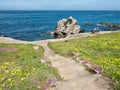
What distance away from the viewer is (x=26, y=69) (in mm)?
20906

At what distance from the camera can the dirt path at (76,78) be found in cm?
1638

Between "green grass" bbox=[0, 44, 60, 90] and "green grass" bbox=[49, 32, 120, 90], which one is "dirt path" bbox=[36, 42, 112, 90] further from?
"green grass" bbox=[0, 44, 60, 90]

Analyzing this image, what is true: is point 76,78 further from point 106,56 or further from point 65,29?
point 65,29

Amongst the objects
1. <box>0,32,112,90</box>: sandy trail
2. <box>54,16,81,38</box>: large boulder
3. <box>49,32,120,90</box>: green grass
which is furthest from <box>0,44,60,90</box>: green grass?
<box>54,16,81,38</box>: large boulder

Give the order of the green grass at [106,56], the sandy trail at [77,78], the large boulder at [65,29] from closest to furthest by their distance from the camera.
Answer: the sandy trail at [77,78] → the green grass at [106,56] → the large boulder at [65,29]

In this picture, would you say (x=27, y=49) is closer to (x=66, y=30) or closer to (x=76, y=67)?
(x=76, y=67)

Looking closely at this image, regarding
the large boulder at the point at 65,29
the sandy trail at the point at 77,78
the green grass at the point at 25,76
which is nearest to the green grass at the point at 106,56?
the sandy trail at the point at 77,78

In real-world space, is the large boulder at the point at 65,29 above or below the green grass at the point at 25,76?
below

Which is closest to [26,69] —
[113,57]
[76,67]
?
[76,67]

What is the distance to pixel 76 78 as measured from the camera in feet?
61.1

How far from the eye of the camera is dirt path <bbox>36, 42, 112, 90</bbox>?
645 inches

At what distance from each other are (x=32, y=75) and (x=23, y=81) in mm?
1349

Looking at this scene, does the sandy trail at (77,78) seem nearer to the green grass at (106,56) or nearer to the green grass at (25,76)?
the green grass at (106,56)

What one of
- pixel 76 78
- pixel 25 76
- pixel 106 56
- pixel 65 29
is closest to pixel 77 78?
pixel 76 78
